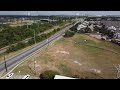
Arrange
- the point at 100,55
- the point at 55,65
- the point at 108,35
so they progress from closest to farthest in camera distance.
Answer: the point at 55,65
the point at 100,55
the point at 108,35

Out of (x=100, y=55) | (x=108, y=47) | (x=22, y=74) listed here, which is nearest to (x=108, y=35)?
(x=108, y=47)
